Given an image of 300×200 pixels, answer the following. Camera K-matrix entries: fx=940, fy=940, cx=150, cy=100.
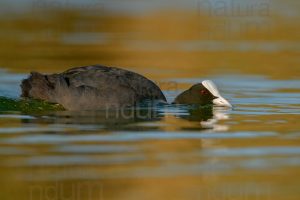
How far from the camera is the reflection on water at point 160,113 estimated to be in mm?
7535

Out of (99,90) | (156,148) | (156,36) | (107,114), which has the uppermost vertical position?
(156,36)

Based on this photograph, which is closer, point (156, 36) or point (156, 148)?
point (156, 148)

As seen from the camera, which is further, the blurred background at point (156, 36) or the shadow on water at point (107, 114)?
the blurred background at point (156, 36)

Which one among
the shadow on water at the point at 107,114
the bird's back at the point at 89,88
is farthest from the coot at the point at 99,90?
the shadow on water at the point at 107,114

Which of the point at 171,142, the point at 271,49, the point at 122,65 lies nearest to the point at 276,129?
the point at 171,142

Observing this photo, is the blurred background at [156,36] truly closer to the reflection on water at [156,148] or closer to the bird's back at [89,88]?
the bird's back at [89,88]

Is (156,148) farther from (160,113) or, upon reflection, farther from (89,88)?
(89,88)

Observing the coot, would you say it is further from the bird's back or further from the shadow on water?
the shadow on water

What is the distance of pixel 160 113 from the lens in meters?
11.4

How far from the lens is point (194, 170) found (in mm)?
7906

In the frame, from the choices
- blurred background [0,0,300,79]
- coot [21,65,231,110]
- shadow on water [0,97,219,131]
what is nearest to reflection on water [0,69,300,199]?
shadow on water [0,97,219,131]

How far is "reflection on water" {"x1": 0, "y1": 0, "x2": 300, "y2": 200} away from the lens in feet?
24.7

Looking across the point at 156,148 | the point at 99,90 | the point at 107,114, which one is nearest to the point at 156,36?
the point at 99,90

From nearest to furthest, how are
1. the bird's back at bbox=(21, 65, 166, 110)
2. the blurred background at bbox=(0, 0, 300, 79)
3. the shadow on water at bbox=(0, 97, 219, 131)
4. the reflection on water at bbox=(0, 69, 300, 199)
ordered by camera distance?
the reflection on water at bbox=(0, 69, 300, 199)
the shadow on water at bbox=(0, 97, 219, 131)
the bird's back at bbox=(21, 65, 166, 110)
the blurred background at bbox=(0, 0, 300, 79)
